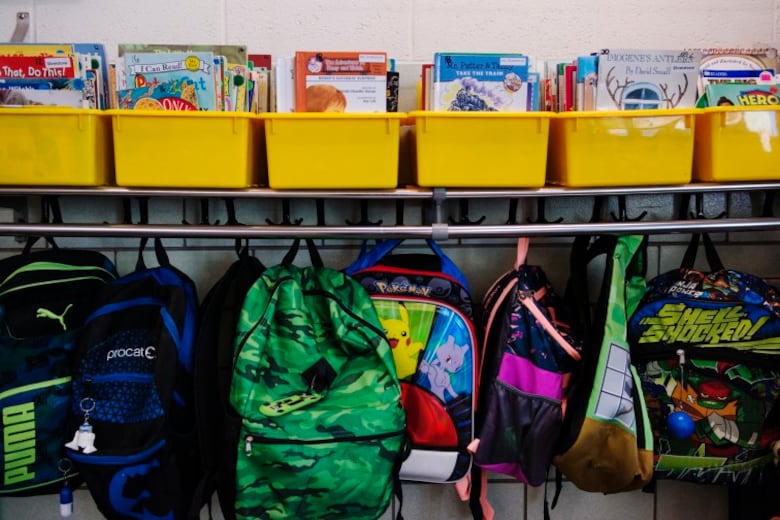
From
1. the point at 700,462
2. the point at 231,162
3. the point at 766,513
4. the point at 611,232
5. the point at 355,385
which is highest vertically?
the point at 231,162

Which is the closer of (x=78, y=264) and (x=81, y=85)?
(x=81, y=85)

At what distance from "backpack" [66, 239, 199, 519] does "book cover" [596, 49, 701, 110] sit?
89cm

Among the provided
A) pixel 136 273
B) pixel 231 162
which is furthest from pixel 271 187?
pixel 136 273

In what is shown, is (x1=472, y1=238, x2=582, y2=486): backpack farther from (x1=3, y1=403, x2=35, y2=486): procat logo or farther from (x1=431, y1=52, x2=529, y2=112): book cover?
(x1=3, y1=403, x2=35, y2=486): procat logo

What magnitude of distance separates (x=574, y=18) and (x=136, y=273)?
1.09 metres

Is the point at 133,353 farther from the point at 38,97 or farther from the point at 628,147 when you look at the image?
the point at 628,147

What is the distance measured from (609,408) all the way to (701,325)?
0.26 metres

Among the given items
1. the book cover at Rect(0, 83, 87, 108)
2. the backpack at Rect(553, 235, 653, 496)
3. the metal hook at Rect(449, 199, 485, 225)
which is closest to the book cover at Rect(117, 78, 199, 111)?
the book cover at Rect(0, 83, 87, 108)

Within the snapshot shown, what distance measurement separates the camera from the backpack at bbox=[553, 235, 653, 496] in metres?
1.20

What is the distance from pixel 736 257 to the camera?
1.50m

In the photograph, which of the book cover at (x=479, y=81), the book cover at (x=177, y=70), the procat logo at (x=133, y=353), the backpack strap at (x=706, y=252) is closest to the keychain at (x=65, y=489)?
the procat logo at (x=133, y=353)

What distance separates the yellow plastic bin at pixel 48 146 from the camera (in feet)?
3.70

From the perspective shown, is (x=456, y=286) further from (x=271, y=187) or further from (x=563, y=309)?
(x=271, y=187)

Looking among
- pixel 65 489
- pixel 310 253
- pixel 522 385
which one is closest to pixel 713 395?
pixel 522 385
